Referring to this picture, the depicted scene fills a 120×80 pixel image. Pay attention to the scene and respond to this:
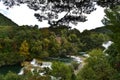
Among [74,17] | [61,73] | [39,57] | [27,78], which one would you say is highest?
[74,17]

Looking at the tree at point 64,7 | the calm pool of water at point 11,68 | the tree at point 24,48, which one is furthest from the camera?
the tree at point 24,48

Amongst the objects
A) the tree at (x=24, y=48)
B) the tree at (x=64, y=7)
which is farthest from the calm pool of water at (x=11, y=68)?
the tree at (x=64, y=7)

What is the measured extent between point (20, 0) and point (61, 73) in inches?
901

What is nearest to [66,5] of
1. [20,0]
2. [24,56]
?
[20,0]

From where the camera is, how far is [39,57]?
6331cm

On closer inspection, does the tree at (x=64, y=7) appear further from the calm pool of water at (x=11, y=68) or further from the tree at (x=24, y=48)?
the tree at (x=24, y=48)

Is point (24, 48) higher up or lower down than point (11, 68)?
higher up

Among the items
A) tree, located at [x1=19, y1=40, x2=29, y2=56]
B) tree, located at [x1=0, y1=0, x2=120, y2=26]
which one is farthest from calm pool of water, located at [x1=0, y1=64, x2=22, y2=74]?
tree, located at [x1=0, y1=0, x2=120, y2=26]

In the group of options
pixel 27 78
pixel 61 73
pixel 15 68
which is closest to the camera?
pixel 61 73

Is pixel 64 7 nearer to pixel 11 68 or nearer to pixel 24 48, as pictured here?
pixel 11 68

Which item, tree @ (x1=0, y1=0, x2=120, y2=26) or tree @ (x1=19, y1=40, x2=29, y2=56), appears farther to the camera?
tree @ (x1=19, y1=40, x2=29, y2=56)

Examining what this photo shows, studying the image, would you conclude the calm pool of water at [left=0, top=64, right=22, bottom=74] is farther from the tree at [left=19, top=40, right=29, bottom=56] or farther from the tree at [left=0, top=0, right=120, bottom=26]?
the tree at [left=0, top=0, right=120, bottom=26]

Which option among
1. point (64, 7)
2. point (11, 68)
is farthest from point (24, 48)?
point (64, 7)

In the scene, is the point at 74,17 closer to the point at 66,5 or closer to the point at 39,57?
the point at 66,5
